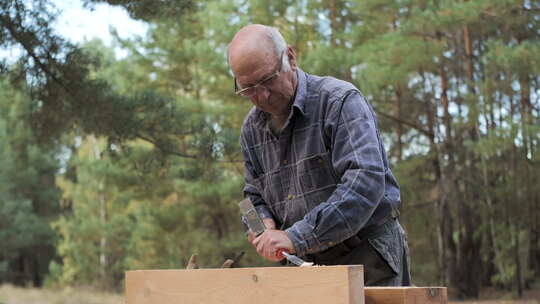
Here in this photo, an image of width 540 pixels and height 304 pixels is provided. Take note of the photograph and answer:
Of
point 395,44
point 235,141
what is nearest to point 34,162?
point 395,44

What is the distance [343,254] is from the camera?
6.97 feet

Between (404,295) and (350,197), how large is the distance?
37 cm

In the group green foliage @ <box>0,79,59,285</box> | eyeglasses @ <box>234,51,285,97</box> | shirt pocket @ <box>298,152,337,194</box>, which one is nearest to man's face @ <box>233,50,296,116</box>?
eyeglasses @ <box>234,51,285,97</box>

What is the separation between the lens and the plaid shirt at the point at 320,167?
1.89 metres

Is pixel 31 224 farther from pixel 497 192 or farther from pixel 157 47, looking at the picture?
pixel 497 192

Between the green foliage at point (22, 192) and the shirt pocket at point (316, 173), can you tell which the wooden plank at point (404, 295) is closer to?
the shirt pocket at point (316, 173)

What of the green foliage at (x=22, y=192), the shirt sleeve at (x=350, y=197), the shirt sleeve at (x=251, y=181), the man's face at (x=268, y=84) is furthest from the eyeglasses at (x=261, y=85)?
the green foliage at (x=22, y=192)

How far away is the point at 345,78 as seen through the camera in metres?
11.1

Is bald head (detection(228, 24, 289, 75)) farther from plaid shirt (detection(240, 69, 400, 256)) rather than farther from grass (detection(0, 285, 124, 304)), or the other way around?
grass (detection(0, 285, 124, 304))

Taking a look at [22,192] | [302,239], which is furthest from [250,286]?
[22,192]

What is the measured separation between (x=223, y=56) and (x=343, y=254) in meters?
11.8

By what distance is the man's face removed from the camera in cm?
201

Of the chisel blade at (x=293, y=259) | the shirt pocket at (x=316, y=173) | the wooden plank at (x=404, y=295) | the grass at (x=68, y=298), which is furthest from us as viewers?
the grass at (x=68, y=298)

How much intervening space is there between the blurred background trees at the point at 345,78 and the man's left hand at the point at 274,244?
498 cm
